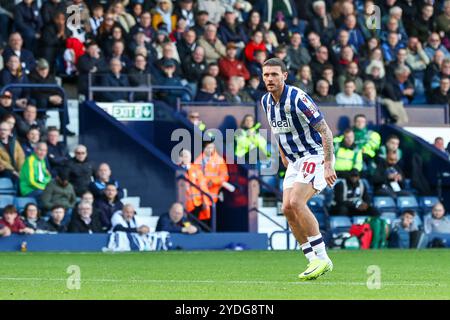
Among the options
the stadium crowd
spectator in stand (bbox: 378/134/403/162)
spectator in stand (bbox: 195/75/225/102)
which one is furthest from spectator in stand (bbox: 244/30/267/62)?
spectator in stand (bbox: 378/134/403/162)

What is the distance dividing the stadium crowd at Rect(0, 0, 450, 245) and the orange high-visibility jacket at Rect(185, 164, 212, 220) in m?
0.02

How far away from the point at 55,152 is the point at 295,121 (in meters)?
9.66

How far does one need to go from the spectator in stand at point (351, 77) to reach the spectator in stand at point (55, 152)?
6.19 metres

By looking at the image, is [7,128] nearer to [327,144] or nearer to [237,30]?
[237,30]

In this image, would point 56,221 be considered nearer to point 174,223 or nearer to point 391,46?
point 174,223

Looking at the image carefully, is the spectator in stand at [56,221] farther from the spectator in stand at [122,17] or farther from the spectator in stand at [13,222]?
the spectator in stand at [122,17]

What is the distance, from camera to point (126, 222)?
22.4 m

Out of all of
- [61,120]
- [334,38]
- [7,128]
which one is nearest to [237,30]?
[334,38]

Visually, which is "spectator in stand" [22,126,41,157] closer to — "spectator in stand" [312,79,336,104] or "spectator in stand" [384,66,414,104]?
"spectator in stand" [312,79,336,104]

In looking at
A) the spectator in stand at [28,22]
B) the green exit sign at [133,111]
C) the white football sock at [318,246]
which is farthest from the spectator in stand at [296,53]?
the white football sock at [318,246]

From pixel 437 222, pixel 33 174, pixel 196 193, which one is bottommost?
pixel 437 222

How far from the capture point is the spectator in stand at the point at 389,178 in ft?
83.6

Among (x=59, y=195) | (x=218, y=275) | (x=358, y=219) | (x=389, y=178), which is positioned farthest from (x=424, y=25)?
(x=218, y=275)

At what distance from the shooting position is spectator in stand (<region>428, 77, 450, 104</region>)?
2819cm
